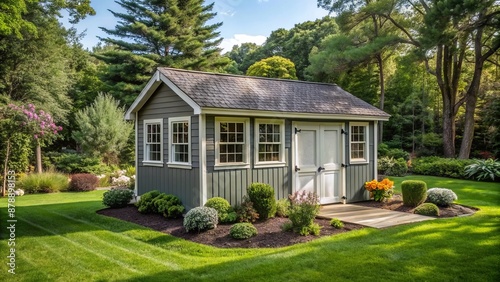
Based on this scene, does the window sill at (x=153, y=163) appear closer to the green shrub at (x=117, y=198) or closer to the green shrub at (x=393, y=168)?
the green shrub at (x=117, y=198)

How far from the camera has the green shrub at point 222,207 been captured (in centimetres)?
783

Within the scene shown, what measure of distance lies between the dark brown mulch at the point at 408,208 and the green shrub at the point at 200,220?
5.04 metres

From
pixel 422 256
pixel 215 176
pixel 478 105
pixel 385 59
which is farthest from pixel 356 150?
pixel 478 105

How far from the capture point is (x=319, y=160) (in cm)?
1025

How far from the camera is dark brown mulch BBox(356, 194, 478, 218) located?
891 cm

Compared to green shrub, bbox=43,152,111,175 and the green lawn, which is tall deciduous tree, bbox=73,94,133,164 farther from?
the green lawn

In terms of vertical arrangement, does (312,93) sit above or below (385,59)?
below

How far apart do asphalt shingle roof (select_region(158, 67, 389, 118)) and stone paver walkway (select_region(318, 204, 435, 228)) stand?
8.70 ft

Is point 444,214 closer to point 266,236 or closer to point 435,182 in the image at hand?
point 266,236

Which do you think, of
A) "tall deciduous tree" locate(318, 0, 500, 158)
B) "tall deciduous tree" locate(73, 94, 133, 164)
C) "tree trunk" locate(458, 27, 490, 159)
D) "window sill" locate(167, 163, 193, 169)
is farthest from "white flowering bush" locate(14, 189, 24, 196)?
"tree trunk" locate(458, 27, 490, 159)

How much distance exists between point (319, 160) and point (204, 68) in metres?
17.4

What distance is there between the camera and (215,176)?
8.41 m

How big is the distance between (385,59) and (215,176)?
19329 mm

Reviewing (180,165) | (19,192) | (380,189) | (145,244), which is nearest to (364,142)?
(380,189)
